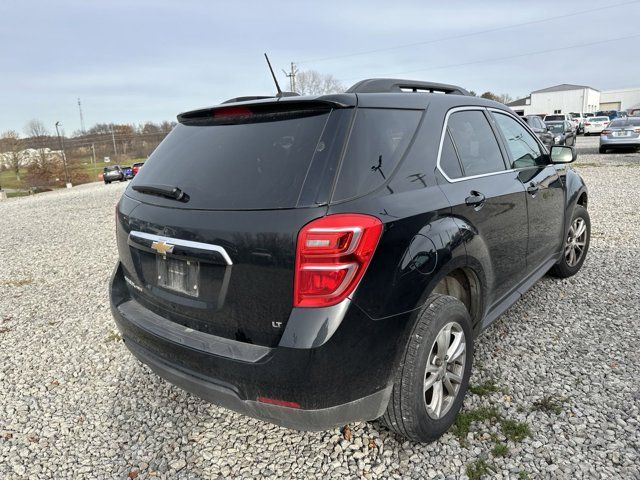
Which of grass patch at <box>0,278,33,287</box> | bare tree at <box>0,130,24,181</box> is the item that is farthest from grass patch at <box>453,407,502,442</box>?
bare tree at <box>0,130,24,181</box>

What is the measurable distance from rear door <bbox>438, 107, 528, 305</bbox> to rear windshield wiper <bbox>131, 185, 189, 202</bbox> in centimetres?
132

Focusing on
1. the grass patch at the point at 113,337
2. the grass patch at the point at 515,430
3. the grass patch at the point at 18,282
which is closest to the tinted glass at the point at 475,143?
the grass patch at the point at 515,430

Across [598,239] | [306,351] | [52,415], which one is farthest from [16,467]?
[598,239]

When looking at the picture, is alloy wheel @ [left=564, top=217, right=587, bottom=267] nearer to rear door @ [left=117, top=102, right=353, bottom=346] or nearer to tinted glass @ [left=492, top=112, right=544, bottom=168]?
tinted glass @ [left=492, top=112, right=544, bottom=168]

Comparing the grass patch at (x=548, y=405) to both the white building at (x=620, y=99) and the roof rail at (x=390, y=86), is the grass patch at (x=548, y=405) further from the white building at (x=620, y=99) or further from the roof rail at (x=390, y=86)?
the white building at (x=620, y=99)

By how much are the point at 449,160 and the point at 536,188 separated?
128 cm

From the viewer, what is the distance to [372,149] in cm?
203

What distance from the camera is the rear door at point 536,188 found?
3330mm

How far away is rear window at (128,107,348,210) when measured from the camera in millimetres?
1897

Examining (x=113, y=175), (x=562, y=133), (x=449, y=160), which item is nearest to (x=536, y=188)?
(x=449, y=160)

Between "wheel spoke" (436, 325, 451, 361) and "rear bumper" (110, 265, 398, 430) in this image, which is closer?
"rear bumper" (110, 265, 398, 430)

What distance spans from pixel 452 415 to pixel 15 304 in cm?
472

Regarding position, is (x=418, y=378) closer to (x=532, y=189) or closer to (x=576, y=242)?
(x=532, y=189)

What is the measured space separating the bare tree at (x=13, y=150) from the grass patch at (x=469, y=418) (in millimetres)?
69764
